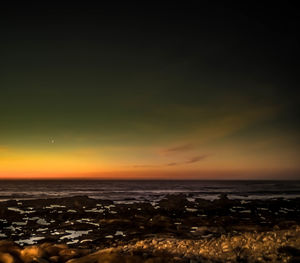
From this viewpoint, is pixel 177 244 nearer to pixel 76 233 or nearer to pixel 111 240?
pixel 111 240

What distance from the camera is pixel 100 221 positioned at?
16406 mm

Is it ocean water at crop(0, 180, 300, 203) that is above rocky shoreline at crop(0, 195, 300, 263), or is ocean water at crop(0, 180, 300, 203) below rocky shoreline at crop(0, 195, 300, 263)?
below

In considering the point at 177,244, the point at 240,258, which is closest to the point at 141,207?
the point at 177,244

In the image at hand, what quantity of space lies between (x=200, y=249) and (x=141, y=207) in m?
14.9

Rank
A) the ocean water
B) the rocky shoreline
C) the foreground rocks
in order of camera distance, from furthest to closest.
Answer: the ocean water
the rocky shoreline
the foreground rocks

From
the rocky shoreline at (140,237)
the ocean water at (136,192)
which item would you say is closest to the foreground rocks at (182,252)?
the rocky shoreline at (140,237)

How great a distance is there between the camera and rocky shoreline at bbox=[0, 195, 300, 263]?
25.1ft

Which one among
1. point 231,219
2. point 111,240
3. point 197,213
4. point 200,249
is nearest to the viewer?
point 200,249

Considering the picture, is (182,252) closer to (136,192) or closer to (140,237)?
(140,237)

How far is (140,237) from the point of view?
12.5 meters

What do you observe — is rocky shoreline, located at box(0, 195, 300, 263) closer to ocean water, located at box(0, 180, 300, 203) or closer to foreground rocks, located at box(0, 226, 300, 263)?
foreground rocks, located at box(0, 226, 300, 263)

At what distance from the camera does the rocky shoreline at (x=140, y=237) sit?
7.66 meters

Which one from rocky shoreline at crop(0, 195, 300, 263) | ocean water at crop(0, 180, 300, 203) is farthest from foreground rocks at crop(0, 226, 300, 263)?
ocean water at crop(0, 180, 300, 203)

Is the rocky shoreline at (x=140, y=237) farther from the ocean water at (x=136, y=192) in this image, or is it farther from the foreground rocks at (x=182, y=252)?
the ocean water at (x=136, y=192)
